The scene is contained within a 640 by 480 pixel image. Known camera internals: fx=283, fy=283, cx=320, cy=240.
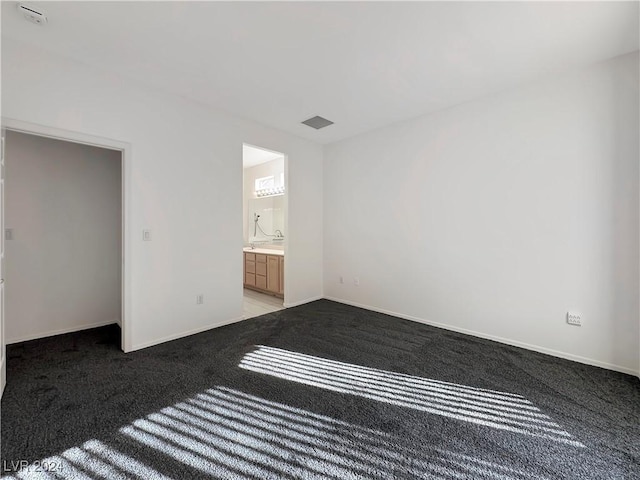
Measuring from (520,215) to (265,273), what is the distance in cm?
394

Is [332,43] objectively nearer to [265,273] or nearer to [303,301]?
[303,301]

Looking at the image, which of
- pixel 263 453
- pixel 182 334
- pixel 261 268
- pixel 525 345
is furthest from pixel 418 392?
pixel 261 268

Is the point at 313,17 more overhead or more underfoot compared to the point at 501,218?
more overhead

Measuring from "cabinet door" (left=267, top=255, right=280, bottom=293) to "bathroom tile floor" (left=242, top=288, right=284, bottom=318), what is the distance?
0.20 metres

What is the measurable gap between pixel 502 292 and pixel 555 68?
224 centimetres

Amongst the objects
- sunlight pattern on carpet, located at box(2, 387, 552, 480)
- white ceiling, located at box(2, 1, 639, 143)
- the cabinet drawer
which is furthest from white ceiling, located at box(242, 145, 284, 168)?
sunlight pattern on carpet, located at box(2, 387, 552, 480)

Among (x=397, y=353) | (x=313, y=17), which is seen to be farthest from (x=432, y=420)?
(x=313, y=17)

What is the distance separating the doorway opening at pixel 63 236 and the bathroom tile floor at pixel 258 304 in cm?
159

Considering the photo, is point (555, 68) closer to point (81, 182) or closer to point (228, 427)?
point (228, 427)

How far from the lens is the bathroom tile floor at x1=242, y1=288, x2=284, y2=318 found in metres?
4.20

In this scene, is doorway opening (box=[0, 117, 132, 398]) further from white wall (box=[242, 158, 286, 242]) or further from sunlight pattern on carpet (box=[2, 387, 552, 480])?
white wall (box=[242, 158, 286, 242])

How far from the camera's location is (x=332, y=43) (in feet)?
7.48

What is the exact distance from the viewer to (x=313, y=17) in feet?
6.61

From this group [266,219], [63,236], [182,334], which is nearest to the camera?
[182,334]
